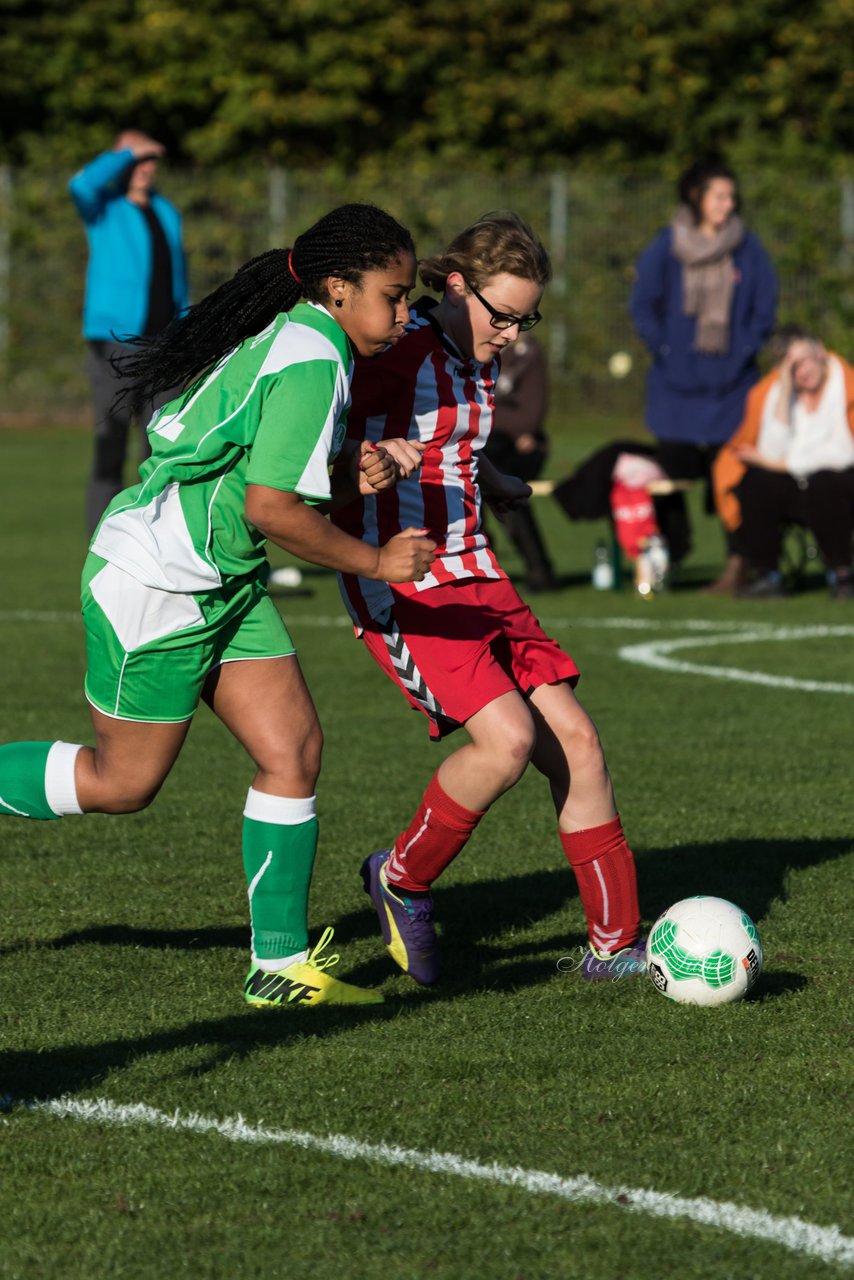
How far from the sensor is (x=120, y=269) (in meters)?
12.5

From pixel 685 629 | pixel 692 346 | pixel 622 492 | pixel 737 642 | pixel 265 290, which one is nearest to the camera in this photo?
pixel 265 290

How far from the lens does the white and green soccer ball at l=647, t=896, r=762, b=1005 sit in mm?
4773

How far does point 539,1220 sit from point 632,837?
307 cm

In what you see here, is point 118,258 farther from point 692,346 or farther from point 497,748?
point 497,748

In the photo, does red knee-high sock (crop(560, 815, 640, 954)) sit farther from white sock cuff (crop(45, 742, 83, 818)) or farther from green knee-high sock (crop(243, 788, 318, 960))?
white sock cuff (crop(45, 742, 83, 818))

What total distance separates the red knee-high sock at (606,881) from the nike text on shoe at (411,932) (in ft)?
1.26

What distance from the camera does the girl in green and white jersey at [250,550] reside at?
4406 millimetres

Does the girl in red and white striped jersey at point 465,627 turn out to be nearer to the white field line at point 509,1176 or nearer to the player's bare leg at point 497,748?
the player's bare leg at point 497,748

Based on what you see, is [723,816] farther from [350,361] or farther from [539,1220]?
[539,1220]

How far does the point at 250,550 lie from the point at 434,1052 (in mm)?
1174

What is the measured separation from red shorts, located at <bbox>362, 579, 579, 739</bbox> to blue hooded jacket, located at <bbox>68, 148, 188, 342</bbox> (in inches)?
302

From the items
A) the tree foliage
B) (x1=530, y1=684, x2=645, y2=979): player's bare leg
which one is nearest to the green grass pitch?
(x1=530, y1=684, x2=645, y2=979): player's bare leg

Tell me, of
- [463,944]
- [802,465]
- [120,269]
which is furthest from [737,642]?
[463,944]

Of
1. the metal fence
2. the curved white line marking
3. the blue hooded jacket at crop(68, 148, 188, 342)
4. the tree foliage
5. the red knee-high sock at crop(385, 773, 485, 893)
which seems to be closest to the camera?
the red knee-high sock at crop(385, 773, 485, 893)
